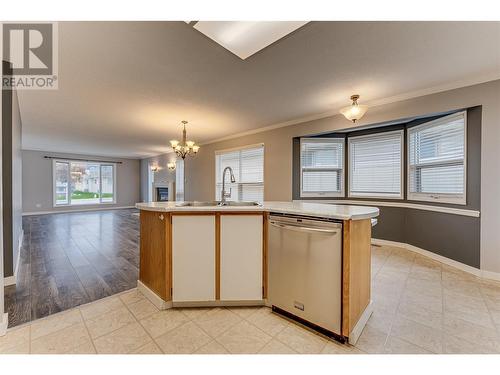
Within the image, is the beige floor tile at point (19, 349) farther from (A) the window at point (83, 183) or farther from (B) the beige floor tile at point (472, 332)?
(A) the window at point (83, 183)

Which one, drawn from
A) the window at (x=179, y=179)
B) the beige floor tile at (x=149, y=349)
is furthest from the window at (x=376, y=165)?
the window at (x=179, y=179)

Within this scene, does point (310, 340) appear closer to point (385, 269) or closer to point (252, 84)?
point (385, 269)

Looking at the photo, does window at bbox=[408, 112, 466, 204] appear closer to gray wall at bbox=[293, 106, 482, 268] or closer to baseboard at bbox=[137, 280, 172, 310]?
gray wall at bbox=[293, 106, 482, 268]

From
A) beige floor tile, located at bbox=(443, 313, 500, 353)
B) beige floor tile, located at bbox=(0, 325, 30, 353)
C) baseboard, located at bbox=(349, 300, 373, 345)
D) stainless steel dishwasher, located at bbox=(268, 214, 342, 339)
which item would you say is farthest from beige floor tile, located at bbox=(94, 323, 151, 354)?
beige floor tile, located at bbox=(443, 313, 500, 353)

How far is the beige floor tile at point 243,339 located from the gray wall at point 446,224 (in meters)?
3.02

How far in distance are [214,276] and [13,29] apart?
108 inches

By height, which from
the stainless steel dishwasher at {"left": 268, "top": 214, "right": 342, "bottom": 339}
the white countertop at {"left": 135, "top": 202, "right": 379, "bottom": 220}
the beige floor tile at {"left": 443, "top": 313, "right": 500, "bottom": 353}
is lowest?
the beige floor tile at {"left": 443, "top": 313, "right": 500, "bottom": 353}

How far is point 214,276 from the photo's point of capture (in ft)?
6.62

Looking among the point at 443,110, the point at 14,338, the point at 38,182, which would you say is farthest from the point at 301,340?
the point at 38,182

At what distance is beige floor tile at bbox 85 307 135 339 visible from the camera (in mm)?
1664

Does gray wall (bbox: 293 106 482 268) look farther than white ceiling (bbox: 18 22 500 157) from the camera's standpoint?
Yes

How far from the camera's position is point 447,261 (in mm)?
3131

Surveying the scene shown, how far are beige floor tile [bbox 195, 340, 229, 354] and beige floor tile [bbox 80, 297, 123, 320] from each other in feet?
3.44

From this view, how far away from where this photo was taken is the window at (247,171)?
5094 mm
